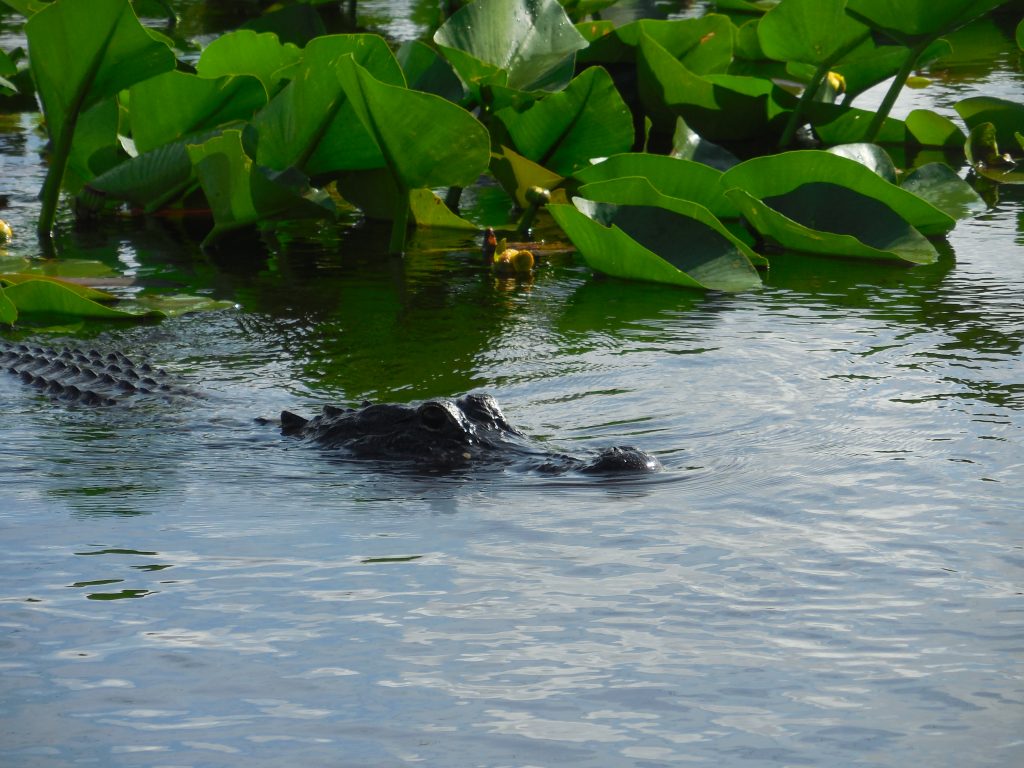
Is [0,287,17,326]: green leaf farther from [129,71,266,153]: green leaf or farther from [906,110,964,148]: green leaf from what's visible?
[906,110,964,148]: green leaf

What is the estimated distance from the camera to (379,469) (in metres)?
3.60

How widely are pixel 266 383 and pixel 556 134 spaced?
2207mm

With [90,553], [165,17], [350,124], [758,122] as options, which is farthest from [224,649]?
[165,17]

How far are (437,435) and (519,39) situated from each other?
Answer: 320 cm

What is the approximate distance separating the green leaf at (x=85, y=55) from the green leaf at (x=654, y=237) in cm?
162

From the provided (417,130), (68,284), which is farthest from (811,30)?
(68,284)

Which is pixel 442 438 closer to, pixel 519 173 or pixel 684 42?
pixel 519 173

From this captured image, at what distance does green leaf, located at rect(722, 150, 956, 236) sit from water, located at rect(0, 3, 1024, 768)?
18.9 inches

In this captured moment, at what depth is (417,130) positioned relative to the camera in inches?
205

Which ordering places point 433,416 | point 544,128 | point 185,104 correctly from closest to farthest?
1. point 433,416
2. point 185,104
3. point 544,128

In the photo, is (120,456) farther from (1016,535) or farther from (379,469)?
(1016,535)

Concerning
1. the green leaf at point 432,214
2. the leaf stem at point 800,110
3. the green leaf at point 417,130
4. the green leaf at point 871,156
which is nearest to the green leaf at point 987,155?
the leaf stem at point 800,110

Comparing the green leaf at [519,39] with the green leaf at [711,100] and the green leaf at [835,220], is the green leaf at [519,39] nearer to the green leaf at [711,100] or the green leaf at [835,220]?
the green leaf at [711,100]

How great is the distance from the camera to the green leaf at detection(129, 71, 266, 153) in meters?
5.86
